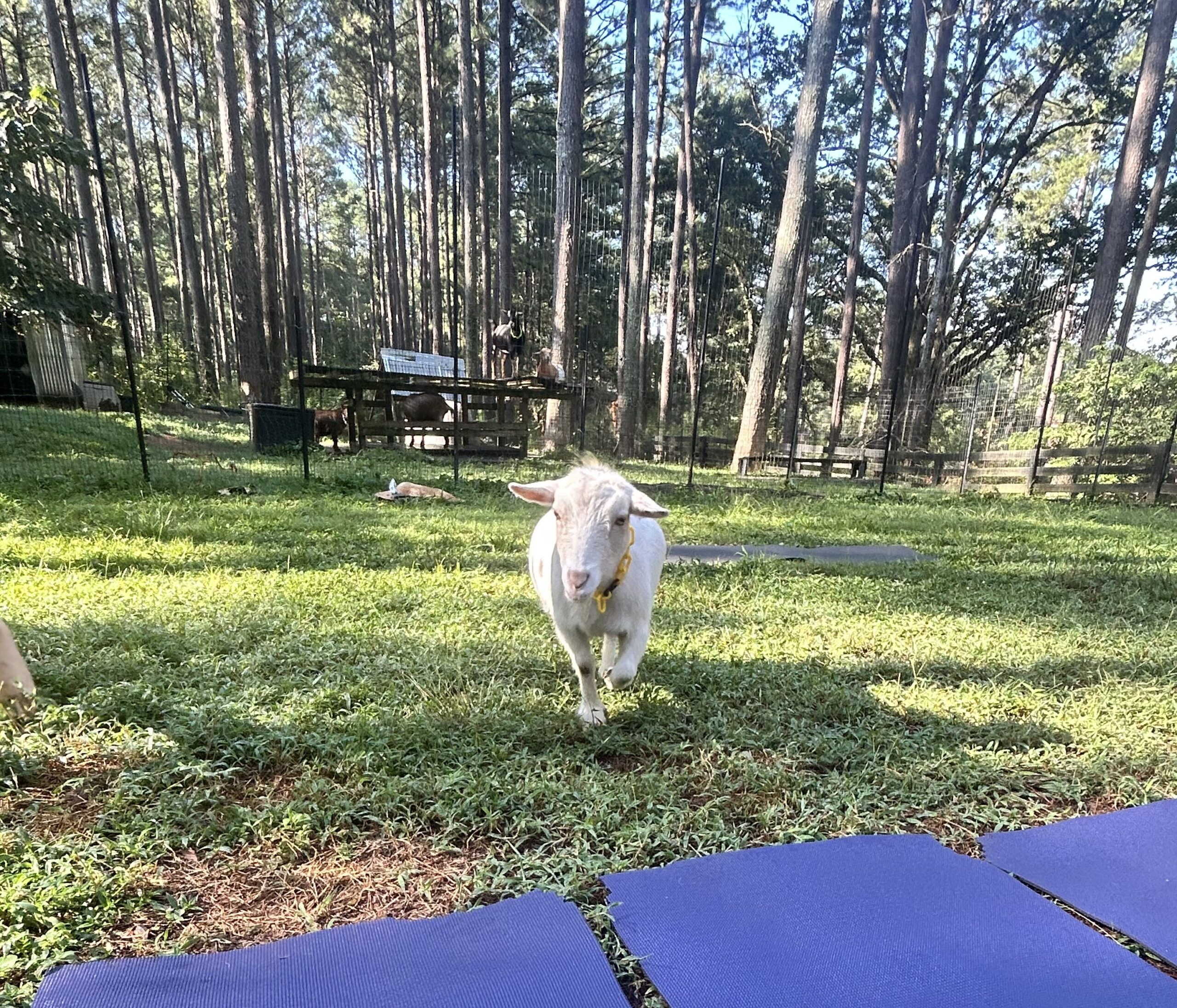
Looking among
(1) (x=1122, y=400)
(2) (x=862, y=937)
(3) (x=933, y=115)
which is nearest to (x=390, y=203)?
(3) (x=933, y=115)

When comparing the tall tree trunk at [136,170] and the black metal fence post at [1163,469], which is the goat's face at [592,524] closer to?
the black metal fence post at [1163,469]

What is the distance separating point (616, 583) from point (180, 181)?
22.3 meters

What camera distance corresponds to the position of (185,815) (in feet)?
6.58

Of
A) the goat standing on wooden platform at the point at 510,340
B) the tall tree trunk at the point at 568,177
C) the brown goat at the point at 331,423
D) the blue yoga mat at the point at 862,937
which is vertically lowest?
the blue yoga mat at the point at 862,937

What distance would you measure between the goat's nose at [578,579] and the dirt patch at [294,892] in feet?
2.88

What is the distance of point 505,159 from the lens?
1550 centimetres

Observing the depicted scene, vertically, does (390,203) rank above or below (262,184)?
above

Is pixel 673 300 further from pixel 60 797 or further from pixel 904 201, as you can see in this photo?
pixel 60 797

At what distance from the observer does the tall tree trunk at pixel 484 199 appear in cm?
1627

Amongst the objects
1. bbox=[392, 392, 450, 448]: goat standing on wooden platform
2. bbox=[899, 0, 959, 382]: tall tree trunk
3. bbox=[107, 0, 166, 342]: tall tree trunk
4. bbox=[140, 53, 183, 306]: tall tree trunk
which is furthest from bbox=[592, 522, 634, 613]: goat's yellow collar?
bbox=[140, 53, 183, 306]: tall tree trunk

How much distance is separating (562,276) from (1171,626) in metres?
10.1

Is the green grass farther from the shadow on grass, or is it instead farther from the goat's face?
the goat's face

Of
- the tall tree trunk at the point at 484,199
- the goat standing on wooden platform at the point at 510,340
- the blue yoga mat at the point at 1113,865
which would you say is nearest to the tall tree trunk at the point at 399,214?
the tall tree trunk at the point at 484,199

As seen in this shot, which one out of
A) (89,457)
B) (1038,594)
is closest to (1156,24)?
(1038,594)
